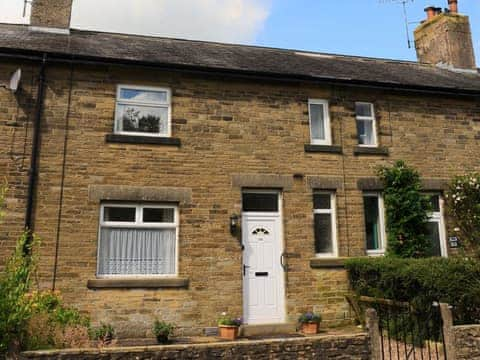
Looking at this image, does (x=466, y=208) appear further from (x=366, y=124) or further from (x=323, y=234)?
(x=323, y=234)

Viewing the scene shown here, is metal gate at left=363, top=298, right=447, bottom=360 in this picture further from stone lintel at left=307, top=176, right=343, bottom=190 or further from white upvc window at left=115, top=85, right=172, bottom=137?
white upvc window at left=115, top=85, right=172, bottom=137

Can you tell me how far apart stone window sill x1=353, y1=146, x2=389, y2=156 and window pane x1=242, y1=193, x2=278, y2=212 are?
2.42 metres

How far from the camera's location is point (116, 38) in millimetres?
12172

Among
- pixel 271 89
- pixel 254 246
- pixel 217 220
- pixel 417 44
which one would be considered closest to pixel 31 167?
pixel 217 220

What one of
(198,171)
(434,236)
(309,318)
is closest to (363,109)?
(434,236)

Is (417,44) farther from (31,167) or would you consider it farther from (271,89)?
(31,167)

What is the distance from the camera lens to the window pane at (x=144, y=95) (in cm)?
995

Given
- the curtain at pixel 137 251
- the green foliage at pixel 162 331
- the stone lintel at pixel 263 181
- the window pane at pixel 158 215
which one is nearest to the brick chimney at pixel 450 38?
the stone lintel at pixel 263 181

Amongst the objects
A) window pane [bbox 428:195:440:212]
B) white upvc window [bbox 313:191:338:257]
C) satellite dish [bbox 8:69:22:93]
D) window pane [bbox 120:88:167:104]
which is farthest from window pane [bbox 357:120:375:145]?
satellite dish [bbox 8:69:22:93]

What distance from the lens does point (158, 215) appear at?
9.51 meters

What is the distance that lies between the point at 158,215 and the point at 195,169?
1286 mm

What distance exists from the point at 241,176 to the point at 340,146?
2.68 meters

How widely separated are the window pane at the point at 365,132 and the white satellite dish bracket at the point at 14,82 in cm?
794

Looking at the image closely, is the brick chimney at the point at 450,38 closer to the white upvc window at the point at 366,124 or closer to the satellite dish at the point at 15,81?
the white upvc window at the point at 366,124
